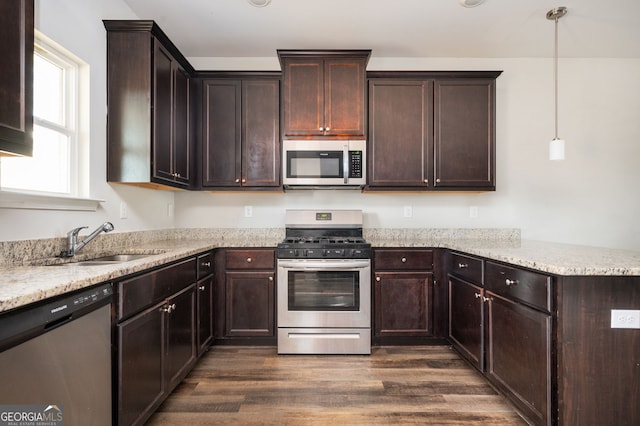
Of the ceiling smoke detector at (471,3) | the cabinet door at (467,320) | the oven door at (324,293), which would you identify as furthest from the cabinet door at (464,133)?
the oven door at (324,293)

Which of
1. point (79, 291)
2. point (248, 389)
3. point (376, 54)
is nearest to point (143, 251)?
point (79, 291)

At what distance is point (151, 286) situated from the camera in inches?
65.1

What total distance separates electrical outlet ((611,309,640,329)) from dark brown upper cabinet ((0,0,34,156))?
2.64 m

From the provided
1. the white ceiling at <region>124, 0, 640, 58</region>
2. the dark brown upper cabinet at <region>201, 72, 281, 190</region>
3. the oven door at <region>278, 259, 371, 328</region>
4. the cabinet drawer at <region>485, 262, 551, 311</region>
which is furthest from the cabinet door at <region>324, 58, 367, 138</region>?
the cabinet drawer at <region>485, 262, 551, 311</region>

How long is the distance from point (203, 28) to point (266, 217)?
1782mm

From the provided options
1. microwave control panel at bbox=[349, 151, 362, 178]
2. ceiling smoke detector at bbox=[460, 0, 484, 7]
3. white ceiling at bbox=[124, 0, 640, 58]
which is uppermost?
white ceiling at bbox=[124, 0, 640, 58]

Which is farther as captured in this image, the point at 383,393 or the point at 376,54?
the point at 376,54

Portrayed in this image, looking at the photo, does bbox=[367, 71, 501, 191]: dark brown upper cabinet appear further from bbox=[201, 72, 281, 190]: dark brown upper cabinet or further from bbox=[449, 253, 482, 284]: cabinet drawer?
bbox=[201, 72, 281, 190]: dark brown upper cabinet

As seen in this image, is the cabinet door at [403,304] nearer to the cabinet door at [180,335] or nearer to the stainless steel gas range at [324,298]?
the stainless steel gas range at [324,298]

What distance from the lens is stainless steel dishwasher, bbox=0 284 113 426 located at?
932mm

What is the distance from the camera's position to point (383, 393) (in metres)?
2.03

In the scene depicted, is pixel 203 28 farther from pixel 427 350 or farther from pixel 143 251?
pixel 427 350

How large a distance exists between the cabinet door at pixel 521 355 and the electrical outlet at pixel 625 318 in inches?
10.3

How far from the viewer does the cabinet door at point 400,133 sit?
2.88 m
